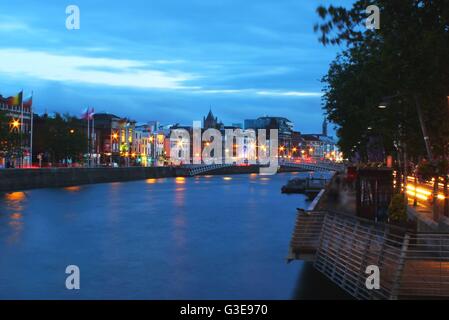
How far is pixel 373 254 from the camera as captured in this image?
39.5ft

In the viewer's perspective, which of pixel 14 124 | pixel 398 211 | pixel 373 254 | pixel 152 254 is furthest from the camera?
pixel 14 124

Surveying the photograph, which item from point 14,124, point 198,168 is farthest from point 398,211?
point 198,168

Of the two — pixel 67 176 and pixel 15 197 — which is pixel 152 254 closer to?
pixel 15 197

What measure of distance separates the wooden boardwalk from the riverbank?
53510 mm

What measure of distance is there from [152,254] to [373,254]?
48.1 feet

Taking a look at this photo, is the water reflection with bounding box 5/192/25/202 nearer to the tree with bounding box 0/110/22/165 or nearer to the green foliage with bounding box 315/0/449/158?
the tree with bounding box 0/110/22/165

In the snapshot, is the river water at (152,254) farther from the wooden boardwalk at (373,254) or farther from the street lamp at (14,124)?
the street lamp at (14,124)

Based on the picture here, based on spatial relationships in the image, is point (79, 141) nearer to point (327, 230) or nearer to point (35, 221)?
point (35, 221)

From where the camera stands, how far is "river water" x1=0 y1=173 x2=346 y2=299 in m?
18.3

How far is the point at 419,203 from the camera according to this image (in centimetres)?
2586

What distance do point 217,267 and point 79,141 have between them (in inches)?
3150

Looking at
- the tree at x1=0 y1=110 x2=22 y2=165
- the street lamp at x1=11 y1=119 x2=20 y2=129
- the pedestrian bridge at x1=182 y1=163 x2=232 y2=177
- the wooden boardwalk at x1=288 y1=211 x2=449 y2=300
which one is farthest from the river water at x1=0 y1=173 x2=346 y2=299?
the pedestrian bridge at x1=182 y1=163 x2=232 y2=177

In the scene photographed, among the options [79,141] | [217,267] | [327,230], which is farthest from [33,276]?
[79,141]

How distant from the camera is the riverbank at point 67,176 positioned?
6669 centimetres
